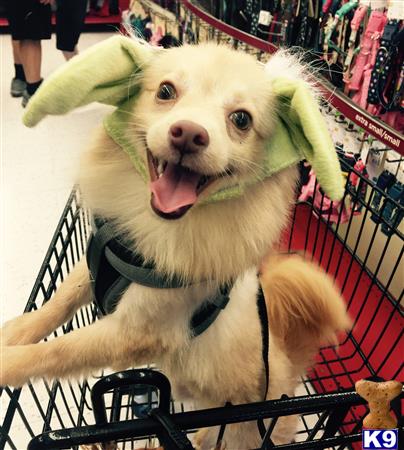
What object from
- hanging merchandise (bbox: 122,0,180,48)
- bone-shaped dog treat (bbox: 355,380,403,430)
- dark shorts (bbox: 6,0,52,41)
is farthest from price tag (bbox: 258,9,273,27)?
bone-shaped dog treat (bbox: 355,380,403,430)

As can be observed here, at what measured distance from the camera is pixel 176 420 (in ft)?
1.76

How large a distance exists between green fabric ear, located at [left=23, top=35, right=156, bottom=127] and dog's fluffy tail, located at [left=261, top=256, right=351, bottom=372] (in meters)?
0.55

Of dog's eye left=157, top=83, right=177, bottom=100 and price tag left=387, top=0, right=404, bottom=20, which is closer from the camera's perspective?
dog's eye left=157, top=83, right=177, bottom=100

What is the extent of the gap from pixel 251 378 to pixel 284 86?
570 mm

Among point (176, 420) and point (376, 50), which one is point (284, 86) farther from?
point (376, 50)

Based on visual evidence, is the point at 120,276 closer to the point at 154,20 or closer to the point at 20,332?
the point at 20,332

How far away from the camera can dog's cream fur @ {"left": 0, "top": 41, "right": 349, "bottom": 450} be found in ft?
2.18

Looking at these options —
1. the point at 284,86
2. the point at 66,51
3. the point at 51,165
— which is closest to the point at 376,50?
the point at 284,86

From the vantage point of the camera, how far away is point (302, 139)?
674 millimetres

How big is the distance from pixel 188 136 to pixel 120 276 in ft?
1.05

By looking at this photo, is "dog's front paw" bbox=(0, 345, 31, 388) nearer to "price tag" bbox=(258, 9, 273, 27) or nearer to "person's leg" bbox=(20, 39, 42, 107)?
"price tag" bbox=(258, 9, 273, 27)

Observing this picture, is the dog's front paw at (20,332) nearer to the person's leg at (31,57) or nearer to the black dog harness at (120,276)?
the black dog harness at (120,276)

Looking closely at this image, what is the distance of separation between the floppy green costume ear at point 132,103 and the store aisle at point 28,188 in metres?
0.17

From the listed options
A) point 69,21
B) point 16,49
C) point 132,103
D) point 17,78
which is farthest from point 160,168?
point 17,78
